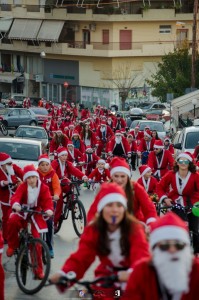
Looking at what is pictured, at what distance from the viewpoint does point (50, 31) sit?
260 ft

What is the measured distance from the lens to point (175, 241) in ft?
23.1

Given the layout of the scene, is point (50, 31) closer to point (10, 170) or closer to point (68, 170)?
point (68, 170)

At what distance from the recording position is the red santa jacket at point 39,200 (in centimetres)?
1334

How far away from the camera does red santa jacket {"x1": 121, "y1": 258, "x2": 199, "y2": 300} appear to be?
7035 mm

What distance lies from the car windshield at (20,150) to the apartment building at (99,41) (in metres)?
47.9

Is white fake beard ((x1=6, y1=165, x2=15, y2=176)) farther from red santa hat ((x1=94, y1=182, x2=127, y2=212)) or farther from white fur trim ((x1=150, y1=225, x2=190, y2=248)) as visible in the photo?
white fur trim ((x1=150, y1=225, x2=190, y2=248))

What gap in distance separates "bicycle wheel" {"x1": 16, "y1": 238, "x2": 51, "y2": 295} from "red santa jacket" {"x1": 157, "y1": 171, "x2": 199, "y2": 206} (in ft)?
7.20

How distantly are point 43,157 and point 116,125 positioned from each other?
21942mm

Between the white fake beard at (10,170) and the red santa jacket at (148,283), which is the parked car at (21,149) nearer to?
the white fake beard at (10,170)

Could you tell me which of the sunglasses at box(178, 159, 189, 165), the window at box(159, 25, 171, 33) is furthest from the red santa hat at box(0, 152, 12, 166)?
the window at box(159, 25, 171, 33)

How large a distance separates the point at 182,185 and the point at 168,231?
287 inches

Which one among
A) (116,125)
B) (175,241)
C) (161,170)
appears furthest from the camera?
(116,125)

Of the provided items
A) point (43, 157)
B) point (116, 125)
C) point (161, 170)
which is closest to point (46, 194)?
point (43, 157)

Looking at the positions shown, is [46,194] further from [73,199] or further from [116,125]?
[116,125]
